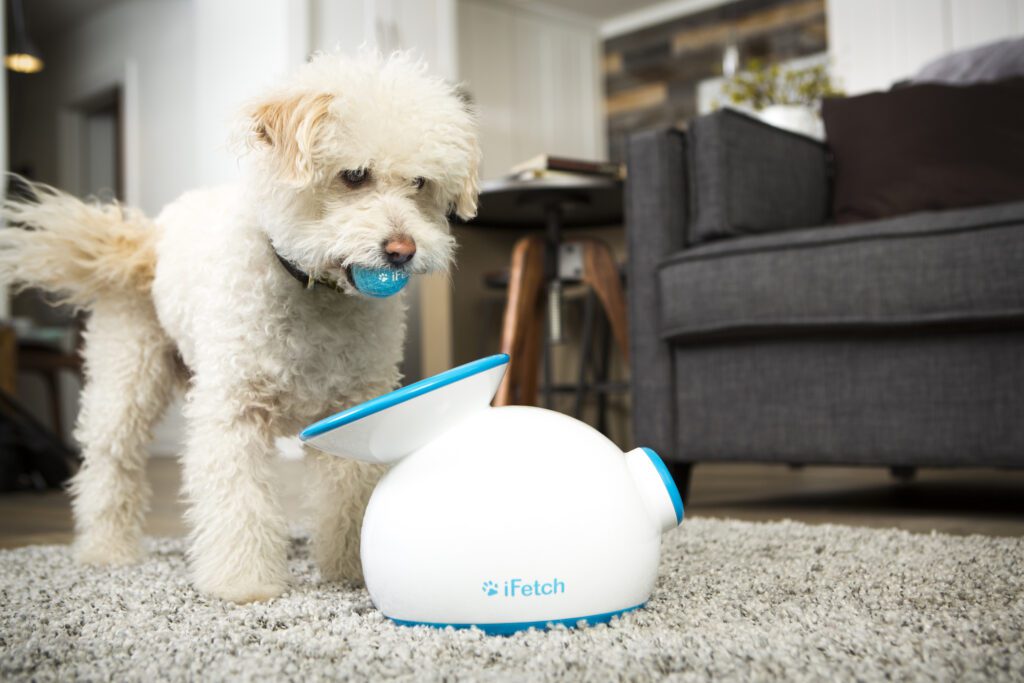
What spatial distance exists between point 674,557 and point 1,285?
1220 millimetres

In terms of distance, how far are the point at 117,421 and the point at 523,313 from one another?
119cm

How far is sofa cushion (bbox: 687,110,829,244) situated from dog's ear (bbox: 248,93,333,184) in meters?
1.05

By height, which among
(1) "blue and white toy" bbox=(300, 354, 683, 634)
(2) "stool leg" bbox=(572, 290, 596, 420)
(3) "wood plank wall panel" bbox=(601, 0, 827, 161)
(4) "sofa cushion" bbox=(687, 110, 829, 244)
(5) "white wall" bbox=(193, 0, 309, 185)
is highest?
(3) "wood plank wall panel" bbox=(601, 0, 827, 161)

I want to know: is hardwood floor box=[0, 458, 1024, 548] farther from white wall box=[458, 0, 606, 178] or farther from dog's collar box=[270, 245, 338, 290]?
white wall box=[458, 0, 606, 178]

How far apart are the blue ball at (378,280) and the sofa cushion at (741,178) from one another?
3.34 ft

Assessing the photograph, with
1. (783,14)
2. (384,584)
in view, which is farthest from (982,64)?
(783,14)

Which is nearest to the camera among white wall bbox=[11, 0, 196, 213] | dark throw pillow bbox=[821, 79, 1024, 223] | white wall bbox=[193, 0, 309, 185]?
dark throw pillow bbox=[821, 79, 1024, 223]

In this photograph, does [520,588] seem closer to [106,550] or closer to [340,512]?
[340,512]

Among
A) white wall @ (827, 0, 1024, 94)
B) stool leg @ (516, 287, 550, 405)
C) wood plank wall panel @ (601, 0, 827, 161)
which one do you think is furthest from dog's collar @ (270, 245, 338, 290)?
wood plank wall panel @ (601, 0, 827, 161)

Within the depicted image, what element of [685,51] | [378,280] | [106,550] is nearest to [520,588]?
[378,280]

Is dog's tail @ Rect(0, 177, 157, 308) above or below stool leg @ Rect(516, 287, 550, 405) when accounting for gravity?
above

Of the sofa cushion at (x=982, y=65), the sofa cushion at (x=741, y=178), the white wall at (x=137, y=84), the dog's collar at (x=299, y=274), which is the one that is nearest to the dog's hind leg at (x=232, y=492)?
the dog's collar at (x=299, y=274)

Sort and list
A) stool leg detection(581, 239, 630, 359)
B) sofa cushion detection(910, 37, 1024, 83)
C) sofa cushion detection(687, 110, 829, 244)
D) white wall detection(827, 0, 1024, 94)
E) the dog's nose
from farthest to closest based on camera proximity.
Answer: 1. white wall detection(827, 0, 1024, 94)
2. stool leg detection(581, 239, 630, 359)
3. sofa cushion detection(910, 37, 1024, 83)
4. sofa cushion detection(687, 110, 829, 244)
5. the dog's nose

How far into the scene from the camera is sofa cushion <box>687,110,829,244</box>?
1886 millimetres
